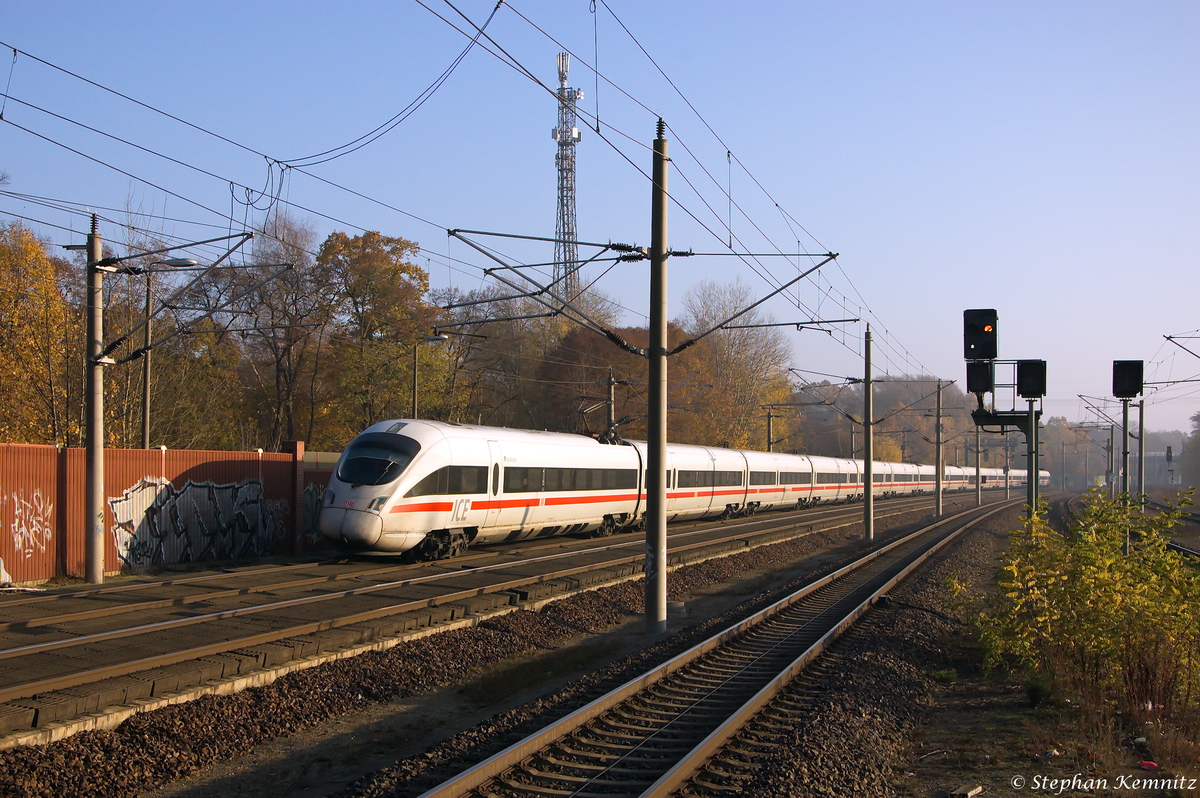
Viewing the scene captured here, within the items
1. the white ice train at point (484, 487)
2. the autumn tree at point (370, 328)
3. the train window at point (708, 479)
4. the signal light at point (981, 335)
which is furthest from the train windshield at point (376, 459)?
the autumn tree at point (370, 328)

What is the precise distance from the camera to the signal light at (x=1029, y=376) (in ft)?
58.0

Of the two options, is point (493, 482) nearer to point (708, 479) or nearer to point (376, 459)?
point (376, 459)

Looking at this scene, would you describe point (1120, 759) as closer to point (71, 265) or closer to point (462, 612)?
point (462, 612)

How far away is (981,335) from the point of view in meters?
16.8

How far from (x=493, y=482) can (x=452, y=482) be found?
165 centimetres

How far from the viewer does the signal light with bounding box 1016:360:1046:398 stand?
58.0 feet

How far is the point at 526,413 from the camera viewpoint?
195 ft

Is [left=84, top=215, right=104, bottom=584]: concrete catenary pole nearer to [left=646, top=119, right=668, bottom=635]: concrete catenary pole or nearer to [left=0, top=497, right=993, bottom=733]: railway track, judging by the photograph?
[left=0, top=497, right=993, bottom=733]: railway track

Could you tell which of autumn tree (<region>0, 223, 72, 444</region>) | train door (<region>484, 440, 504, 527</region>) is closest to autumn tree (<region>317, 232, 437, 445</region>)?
autumn tree (<region>0, 223, 72, 444</region>)

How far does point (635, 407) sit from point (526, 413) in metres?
8.64

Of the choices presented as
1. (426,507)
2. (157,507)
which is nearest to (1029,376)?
(426,507)

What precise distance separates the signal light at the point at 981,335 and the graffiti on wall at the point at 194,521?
16593mm

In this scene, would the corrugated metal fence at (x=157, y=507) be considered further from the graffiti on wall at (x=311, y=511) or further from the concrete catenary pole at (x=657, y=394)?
the concrete catenary pole at (x=657, y=394)

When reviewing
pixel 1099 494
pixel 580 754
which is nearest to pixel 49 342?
pixel 580 754
